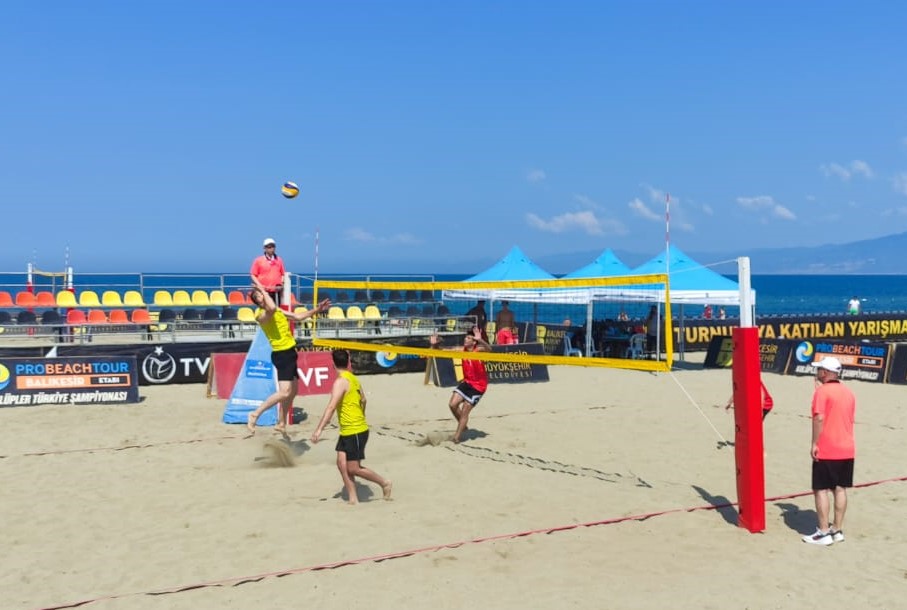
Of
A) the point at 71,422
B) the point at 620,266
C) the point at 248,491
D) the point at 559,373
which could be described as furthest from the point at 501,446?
the point at 620,266

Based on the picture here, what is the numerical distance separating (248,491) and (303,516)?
993 millimetres

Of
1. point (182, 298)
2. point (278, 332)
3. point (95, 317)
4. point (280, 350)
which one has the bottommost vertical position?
point (280, 350)

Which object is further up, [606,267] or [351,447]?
[606,267]

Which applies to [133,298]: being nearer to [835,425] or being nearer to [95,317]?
[95,317]

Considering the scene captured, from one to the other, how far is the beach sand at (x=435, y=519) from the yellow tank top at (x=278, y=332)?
1.10m

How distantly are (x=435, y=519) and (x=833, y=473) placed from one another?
2.93 m

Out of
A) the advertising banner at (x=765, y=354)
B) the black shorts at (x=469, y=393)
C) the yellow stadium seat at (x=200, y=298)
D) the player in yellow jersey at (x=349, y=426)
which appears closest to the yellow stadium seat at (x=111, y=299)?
the yellow stadium seat at (x=200, y=298)

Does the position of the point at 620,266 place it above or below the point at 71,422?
above

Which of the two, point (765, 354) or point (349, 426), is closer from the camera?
point (349, 426)

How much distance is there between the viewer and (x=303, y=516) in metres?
6.58

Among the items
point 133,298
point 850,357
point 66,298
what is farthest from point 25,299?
point 850,357

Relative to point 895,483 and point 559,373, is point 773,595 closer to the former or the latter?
point 895,483

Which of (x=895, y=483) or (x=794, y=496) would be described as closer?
(x=794, y=496)

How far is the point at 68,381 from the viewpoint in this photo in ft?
40.1
